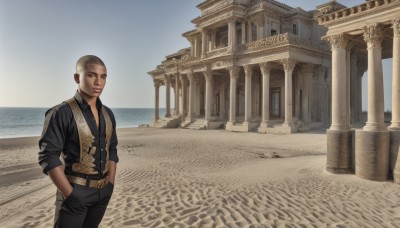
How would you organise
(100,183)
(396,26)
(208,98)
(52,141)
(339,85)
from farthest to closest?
(208,98) < (339,85) < (396,26) < (100,183) < (52,141)

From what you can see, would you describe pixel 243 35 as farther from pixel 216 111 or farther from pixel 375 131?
pixel 375 131

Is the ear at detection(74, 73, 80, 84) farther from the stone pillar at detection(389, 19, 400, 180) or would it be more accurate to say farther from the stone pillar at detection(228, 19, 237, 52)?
the stone pillar at detection(228, 19, 237, 52)

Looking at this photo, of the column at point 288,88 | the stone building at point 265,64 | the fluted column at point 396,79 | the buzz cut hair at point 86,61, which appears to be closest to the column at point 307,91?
the stone building at point 265,64

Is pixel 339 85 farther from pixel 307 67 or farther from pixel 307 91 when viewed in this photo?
pixel 307 91

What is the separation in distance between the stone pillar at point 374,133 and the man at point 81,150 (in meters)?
8.06

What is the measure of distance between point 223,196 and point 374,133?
5166 millimetres

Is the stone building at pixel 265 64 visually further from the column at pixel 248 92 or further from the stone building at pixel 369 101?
the stone building at pixel 369 101

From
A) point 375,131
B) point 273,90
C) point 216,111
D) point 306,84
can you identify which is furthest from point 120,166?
point 216,111

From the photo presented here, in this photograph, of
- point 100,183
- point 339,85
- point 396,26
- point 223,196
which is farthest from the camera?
point 339,85

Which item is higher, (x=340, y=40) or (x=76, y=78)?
(x=340, y=40)

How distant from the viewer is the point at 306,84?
24.3m

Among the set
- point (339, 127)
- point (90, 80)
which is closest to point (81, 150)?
point (90, 80)

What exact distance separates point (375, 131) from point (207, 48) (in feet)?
82.5

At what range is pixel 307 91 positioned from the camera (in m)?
24.4
